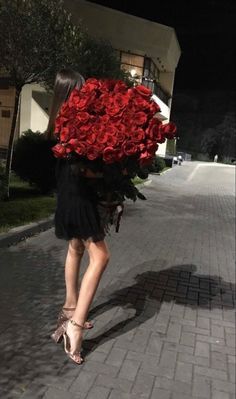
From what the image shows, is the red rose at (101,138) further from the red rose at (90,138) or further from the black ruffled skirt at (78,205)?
the black ruffled skirt at (78,205)

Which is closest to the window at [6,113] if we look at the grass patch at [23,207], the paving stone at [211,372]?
the grass patch at [23,207]

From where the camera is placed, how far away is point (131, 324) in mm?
4191

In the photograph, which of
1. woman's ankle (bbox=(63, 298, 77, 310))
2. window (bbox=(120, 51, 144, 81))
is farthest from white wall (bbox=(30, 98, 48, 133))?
woman's ankle (bbox=(63, 298, 77, 310))

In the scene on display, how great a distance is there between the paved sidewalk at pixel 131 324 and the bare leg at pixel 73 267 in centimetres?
39

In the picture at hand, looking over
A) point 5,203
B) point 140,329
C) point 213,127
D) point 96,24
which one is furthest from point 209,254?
point 213,127

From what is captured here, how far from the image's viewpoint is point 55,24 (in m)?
8.82

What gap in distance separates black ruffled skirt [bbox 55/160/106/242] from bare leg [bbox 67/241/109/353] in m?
0.09

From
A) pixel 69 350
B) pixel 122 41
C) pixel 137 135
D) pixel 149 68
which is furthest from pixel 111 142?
pixel 149 68

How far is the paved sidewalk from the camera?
3211mm

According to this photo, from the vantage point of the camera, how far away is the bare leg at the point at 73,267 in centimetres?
360

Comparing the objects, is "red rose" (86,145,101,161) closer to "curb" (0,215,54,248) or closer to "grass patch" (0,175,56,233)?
"curb" (0,215,54,248)

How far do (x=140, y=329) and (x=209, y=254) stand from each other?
3312mm

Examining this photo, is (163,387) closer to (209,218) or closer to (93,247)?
(93,247)

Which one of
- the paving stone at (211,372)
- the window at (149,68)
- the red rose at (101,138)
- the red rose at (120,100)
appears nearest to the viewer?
the red rose at (101,138)
